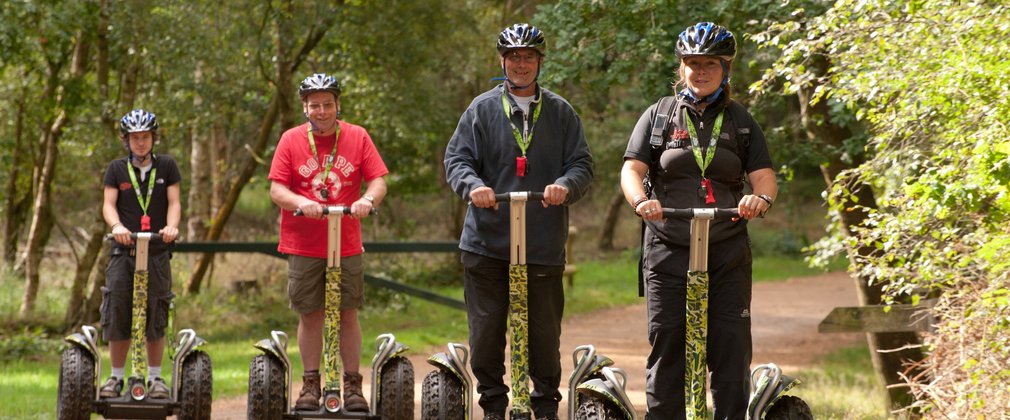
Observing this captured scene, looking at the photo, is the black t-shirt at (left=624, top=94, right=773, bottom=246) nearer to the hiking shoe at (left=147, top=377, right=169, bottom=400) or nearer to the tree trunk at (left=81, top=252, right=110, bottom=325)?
the hiking shoe at (left=147, top=377, right=169, bottom=400)

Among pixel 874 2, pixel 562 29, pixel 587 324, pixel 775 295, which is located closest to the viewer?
pixel 874 2

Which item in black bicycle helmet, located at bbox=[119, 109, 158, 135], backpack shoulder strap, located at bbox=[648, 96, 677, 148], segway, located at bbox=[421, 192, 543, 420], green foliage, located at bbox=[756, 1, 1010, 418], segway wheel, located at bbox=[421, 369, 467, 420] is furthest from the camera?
black bicycle helmet, located at bbox=[119, 109, 158, 135]

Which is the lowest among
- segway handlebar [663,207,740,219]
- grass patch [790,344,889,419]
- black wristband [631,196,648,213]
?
grass patch [790,344,889,419]

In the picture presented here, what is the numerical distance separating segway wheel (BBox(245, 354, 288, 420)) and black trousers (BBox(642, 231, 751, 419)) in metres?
2.04

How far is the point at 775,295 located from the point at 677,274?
47.3 feet

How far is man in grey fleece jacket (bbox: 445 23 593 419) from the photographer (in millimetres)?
5242

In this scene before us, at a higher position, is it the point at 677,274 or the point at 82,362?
the point at 677,274

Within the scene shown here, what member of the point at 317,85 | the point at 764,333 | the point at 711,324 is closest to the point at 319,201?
the point at 317,85

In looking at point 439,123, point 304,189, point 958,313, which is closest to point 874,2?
point 958,313

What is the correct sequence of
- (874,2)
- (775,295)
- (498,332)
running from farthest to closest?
(775,295) < (874,2) < (498,332)

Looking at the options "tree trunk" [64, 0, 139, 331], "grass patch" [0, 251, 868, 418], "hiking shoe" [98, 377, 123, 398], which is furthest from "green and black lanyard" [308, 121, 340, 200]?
"tree trunk" [64, 0, 139, 331]

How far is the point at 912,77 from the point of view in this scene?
6.19m

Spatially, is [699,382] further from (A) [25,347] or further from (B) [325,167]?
(A) [25,347]

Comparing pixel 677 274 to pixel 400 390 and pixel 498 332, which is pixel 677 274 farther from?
pixel 400 390
